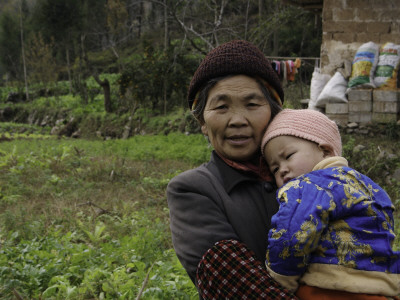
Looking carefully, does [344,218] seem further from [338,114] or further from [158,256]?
[338,114]

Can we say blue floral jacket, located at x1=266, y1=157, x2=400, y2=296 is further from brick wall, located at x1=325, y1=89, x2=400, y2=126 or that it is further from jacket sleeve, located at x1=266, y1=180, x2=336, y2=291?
brick wall, located at x1=325, y1=89, x2=400, y2=126

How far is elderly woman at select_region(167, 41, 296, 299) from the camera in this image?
1.16 meters

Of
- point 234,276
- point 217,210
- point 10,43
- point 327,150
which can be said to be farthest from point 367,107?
point 10,43

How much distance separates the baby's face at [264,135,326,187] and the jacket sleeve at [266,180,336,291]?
0.65 ft

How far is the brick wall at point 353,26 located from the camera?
751 cm

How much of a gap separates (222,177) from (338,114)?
6.74 m

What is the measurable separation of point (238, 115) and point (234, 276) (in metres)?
0.58

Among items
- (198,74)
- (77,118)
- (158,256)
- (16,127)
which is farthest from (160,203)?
(16,127)

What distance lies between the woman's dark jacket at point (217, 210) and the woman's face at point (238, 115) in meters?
0.09

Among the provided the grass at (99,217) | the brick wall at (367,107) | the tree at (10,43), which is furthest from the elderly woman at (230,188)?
the tree at (10,43)

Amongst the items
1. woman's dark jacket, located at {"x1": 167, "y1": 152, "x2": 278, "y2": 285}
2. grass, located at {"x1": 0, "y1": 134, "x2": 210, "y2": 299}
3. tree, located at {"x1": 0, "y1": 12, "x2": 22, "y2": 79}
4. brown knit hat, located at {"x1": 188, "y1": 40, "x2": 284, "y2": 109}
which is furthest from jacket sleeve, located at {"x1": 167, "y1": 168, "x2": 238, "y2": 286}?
tree, located at {"x1": 0, "y1": 12, "x2": 22, "y2": 79}

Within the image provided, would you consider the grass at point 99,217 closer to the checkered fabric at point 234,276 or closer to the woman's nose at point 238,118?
the checkered fabric at point 234,276

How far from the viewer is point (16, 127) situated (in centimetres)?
1947

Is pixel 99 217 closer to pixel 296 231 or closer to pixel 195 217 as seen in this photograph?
pixel 195 217
